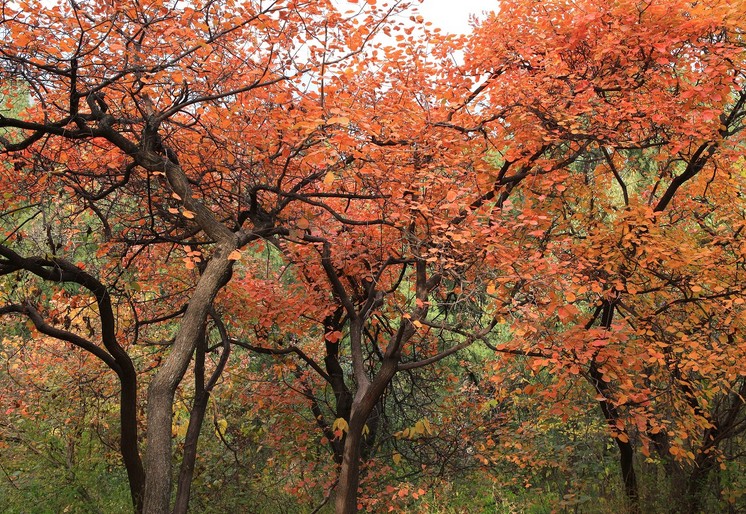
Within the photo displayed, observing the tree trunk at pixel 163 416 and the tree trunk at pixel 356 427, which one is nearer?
A: the tree trunk at pixel 163 416

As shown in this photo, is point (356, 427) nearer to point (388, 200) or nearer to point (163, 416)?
point (388, 200)

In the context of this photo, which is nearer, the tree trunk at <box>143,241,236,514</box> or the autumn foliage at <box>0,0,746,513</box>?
the tree trunk at <box>143,241,236,514</box>

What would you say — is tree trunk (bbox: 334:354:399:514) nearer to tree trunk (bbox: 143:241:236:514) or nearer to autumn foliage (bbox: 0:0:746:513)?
autumn foliage (bbox: 0:0:746:513)

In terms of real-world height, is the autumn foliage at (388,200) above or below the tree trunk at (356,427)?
above

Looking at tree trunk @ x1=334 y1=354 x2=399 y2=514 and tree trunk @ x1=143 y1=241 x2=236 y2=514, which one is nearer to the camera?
tree trunk @ x1=143 y1=241 x2=236 y2=514

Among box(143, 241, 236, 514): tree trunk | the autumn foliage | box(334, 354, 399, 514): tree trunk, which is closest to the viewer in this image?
box(143, 241, 236, 514): tree trunk

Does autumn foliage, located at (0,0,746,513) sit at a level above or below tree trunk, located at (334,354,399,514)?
above

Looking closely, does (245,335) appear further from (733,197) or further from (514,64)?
(733,197)

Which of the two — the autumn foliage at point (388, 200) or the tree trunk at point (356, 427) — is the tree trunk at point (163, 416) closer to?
the autumn foliage at point (388, 200)

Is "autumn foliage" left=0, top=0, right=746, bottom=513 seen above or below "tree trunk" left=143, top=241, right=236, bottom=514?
above

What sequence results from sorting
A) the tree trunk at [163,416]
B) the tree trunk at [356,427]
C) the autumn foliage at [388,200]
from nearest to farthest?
the tree trunk at [163,416] → the autumn foliage at [388,200] → the tree trunk at [356,427]

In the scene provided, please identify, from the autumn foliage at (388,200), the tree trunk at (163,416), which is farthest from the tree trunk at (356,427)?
the tree trunk at (163,416)

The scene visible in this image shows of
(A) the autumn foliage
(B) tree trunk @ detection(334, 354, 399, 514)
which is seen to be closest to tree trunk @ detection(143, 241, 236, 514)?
(A) the autumn foliage

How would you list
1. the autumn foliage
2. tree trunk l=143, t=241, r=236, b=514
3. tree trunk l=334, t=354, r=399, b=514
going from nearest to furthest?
tree trunk l=143, t=241, r=236, b=514 < the autumn foliage < tree trunk l=334, t=354, r=399, b=514
